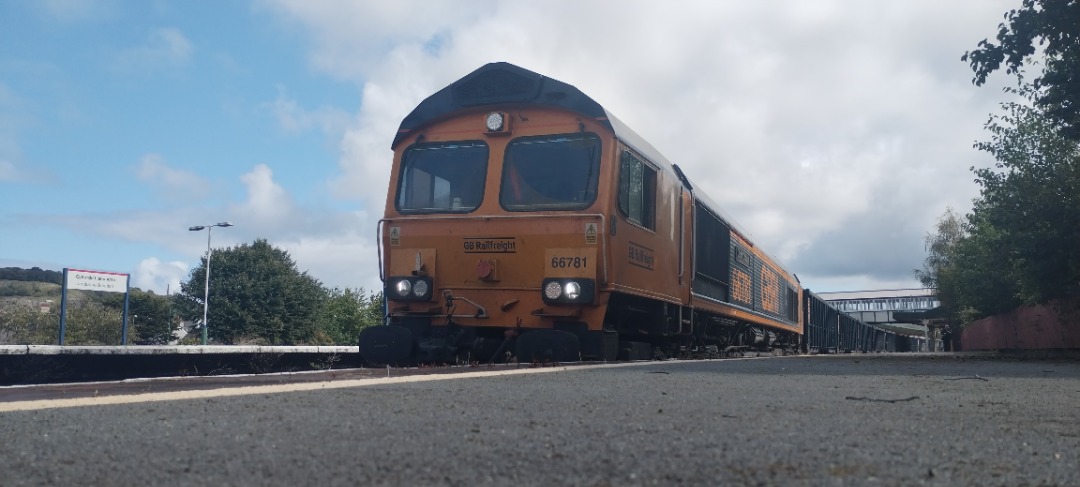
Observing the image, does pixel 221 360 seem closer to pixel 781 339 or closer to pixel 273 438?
pixel 273 438

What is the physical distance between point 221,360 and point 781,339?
1497cm

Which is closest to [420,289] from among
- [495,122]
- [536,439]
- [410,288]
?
[410,288]

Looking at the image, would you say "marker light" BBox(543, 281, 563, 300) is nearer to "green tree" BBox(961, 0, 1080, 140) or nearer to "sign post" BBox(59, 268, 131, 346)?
"green tree" BBox(961, 0, 1080, 140)

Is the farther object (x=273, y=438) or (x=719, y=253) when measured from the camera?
(x=719, y=253)

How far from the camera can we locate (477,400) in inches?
162

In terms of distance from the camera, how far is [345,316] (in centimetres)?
4569

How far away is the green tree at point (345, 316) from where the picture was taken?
44.8m

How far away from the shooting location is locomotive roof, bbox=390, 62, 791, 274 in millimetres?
9141

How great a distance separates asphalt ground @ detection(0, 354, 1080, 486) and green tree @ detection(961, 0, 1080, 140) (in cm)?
1210

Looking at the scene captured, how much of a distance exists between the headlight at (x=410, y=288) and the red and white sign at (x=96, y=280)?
14.8 meters

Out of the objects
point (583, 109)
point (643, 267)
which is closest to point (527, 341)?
point (643, 267)

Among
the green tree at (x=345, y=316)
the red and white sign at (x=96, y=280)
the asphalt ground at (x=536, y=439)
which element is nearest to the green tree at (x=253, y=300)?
the green tree at (x=345, y=316)

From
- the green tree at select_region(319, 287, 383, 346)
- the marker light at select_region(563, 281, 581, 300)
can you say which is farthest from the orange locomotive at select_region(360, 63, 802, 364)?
the green tree at select_region(319, 287, 383, 346)

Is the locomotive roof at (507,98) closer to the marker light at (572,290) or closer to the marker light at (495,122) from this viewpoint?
the marker light at (495,122)
